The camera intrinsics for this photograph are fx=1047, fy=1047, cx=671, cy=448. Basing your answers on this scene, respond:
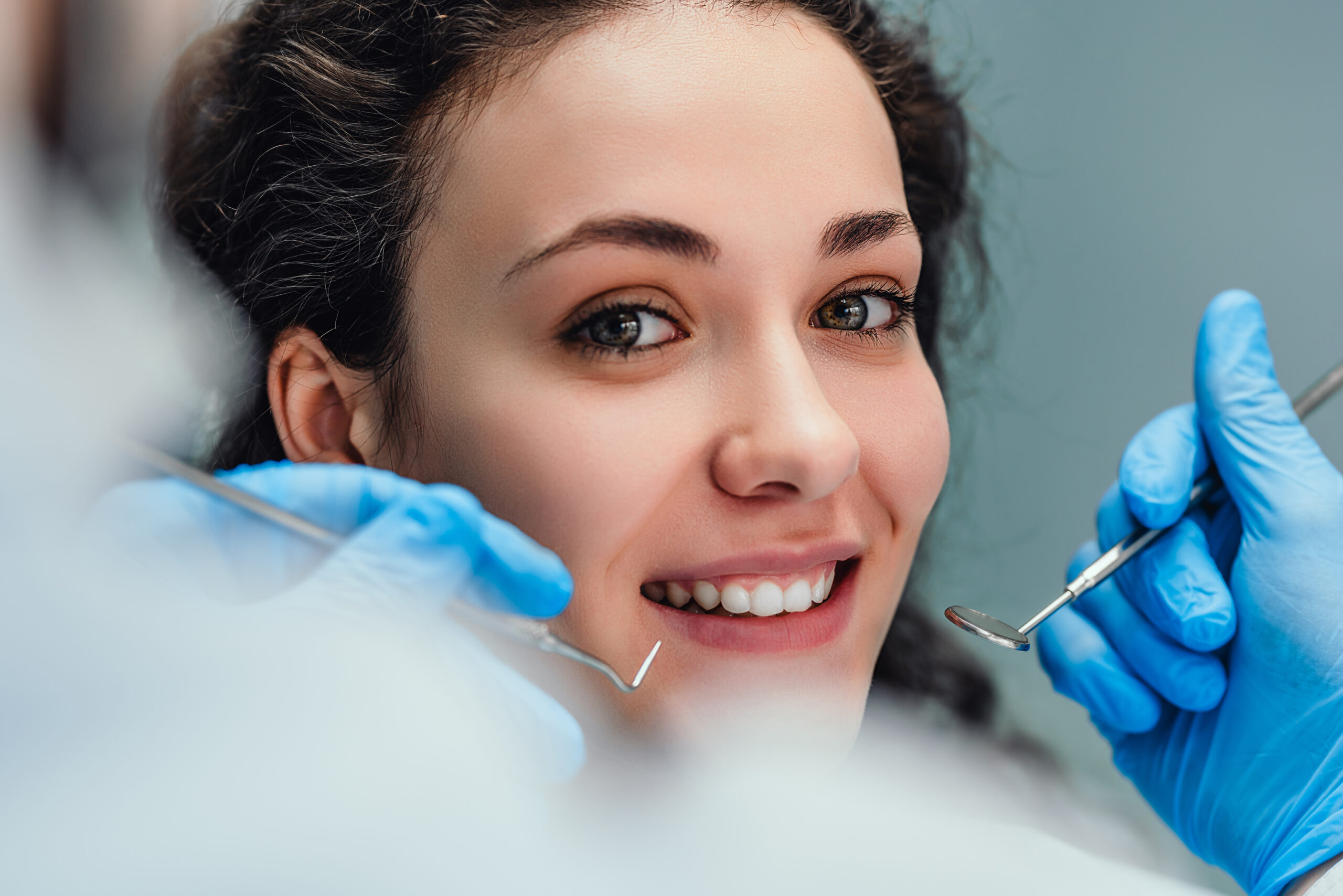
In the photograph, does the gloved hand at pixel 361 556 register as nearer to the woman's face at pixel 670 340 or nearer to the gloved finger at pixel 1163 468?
the woman's face at pixel 670 340

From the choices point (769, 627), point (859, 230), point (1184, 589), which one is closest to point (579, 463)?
point (769, 627)

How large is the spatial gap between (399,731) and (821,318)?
648 mm

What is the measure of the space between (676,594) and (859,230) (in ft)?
1.38

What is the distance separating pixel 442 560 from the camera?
88 cm

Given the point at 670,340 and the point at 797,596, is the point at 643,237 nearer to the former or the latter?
the point at 670,340

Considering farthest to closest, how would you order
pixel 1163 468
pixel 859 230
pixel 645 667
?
1. pixel 1163 468
2. pixel 859 230
3. pixel 645 667

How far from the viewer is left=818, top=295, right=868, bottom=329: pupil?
117cm

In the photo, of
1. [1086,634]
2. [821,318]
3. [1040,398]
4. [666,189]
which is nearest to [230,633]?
[666,189]

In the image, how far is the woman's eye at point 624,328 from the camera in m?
1.04

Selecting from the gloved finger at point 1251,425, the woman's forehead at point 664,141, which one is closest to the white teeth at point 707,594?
the woman's forehead at point 664,141

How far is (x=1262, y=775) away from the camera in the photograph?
1.24 metres

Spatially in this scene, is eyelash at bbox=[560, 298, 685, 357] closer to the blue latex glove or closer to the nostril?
the nostril

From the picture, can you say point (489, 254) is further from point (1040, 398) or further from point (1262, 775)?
point (1040, 398)

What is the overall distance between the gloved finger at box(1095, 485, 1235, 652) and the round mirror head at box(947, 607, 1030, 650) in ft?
0.73
